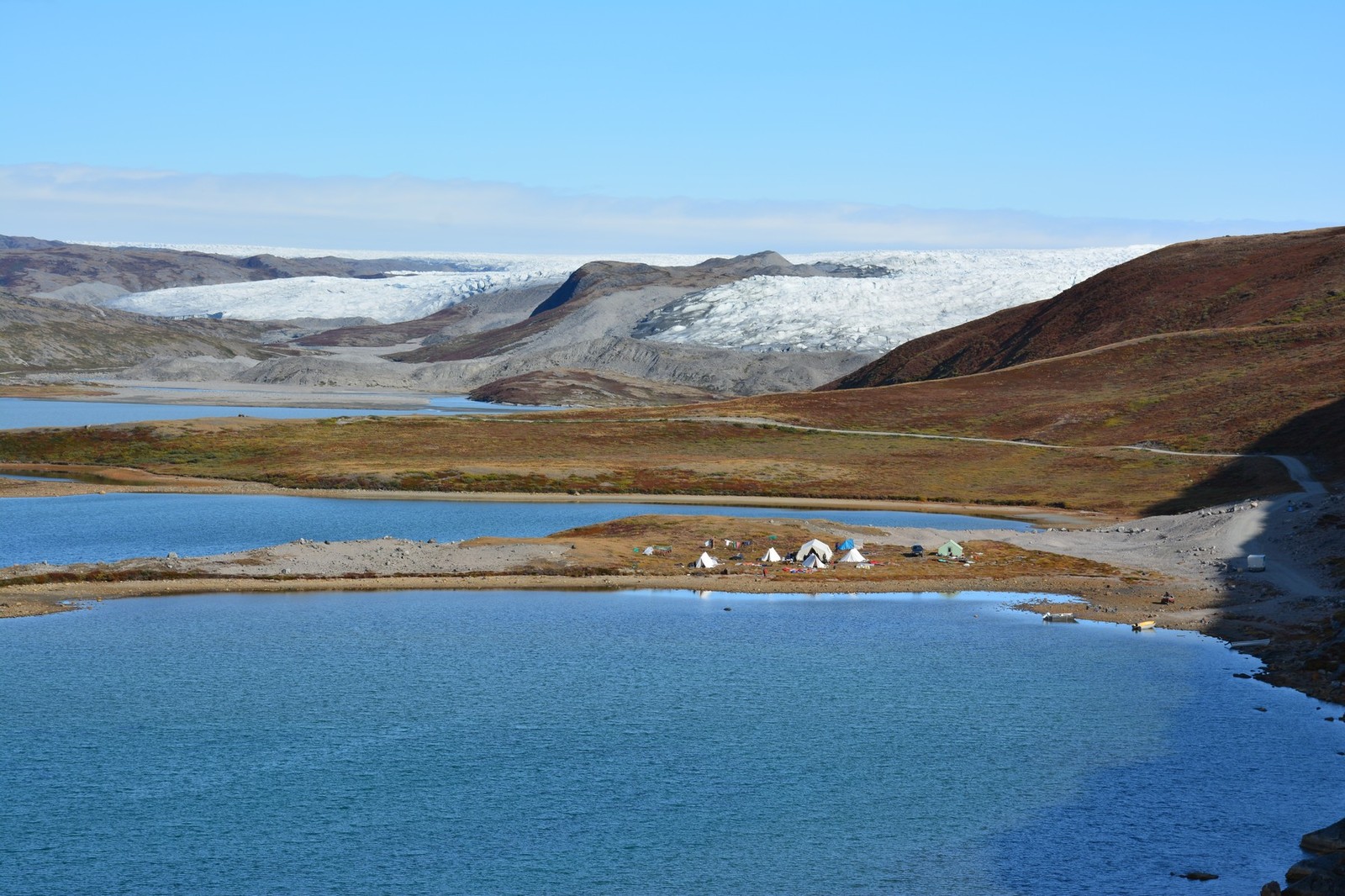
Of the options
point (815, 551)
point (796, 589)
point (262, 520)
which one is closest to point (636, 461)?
point (262, 520)

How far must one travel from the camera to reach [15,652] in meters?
57.4

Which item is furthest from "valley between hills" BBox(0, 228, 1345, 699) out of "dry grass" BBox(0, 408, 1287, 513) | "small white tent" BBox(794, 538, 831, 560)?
"small white tent" BBox(794, 538, 831, 560)

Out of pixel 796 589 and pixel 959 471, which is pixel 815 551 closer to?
pixel 796 589

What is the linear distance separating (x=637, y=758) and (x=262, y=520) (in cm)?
6272

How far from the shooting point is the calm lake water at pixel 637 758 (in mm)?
36250

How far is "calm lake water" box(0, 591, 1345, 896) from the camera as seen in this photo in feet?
119

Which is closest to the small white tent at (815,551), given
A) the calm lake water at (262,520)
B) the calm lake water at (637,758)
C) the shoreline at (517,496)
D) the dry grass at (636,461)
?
the calm lake water at (637,758)

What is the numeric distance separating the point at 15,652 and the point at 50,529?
38.0 meters

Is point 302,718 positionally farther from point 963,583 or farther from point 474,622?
point 963,583

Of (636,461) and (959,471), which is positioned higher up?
(959,471)

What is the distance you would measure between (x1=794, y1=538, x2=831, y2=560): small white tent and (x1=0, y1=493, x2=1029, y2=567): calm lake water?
19.9 m

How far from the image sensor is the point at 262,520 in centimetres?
10094

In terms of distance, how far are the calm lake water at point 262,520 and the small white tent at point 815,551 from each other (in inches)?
785

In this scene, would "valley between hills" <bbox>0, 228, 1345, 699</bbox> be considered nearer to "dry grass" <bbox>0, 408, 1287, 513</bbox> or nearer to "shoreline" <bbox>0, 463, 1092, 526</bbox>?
"dry grass" <bbox>0, 408, 1287, 513</bbox>
